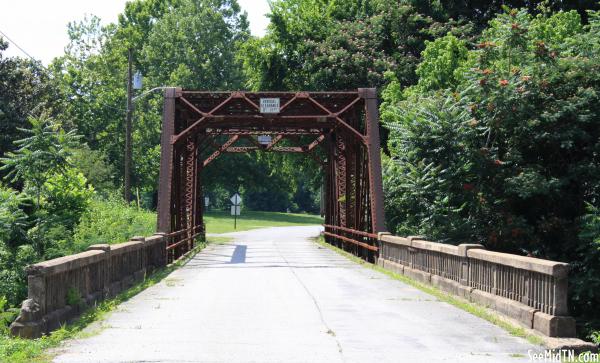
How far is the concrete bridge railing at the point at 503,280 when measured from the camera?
9.95m

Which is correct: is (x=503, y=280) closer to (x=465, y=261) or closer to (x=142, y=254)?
(x=465, y=261)

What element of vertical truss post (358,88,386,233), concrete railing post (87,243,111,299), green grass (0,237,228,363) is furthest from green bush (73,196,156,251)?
green grass (0,237,228,363)

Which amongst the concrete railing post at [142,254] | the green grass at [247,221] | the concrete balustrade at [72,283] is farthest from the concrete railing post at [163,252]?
the green grass at [247,221]

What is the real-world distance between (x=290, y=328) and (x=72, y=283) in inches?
134

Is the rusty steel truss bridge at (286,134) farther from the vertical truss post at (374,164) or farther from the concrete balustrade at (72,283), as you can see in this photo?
the concrete balustrade at (72,283)

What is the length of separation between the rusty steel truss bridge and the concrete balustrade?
744 centimetres

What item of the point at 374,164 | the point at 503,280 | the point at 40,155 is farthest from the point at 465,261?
the point at 40,155

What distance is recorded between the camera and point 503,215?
2161 centimetres

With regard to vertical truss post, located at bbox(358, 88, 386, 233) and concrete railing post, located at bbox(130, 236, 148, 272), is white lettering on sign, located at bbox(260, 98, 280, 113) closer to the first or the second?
vertical truss post, located at bbox(358, 88, 386, 233)

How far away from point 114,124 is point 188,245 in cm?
3658

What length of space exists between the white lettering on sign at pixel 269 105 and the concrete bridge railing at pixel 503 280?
9.52 m

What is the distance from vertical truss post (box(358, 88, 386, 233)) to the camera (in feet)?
80.5

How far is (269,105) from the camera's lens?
27.5 m

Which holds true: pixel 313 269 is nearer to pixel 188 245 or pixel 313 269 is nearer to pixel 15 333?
pixel 188 245
